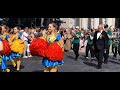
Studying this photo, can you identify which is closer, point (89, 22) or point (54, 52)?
point (54, 52)

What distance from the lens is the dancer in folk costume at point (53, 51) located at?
30.7ft

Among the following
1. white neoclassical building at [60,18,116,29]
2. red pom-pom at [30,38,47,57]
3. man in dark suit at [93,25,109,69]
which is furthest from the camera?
white neoclassical building at [60,18,116,29]

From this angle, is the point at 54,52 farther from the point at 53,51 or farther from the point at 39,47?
the point at 39,47

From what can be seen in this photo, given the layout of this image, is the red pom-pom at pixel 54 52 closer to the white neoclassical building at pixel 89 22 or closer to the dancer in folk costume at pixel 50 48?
the dancer in folk costume at pixel 50 48

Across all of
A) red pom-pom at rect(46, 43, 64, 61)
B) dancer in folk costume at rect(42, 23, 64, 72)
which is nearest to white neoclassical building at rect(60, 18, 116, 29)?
dancer in folk costume at rect(42, 23, 64, 72)

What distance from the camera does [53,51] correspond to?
9.34 meters

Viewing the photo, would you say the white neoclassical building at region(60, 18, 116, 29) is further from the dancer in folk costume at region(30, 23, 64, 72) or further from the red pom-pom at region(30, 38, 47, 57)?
the red pom-pom at region(30, 38, 47, 57)

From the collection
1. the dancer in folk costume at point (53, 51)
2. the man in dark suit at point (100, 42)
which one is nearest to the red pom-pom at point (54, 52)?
the dancer in folk costume at point (53, 51)

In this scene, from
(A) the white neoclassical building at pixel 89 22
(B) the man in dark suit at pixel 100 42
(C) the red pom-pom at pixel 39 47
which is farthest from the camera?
(A) the white neoclassical building at pixel 89 22

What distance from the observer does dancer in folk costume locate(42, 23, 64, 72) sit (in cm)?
937

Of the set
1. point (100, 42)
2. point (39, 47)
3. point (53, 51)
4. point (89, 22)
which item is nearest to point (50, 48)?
point (53, 51)
